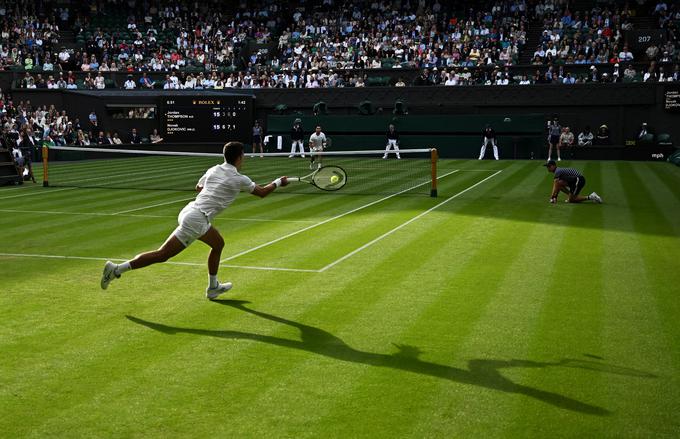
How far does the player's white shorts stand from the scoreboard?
118 ft

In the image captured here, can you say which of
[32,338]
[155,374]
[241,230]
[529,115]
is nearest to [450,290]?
[155,374]

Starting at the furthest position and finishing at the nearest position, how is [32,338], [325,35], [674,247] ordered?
[325,35], [674,247], [32,338]

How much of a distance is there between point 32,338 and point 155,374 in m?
1.95

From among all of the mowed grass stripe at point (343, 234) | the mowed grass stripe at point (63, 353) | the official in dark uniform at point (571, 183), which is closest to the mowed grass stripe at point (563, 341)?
the mowed grass stripe at point (343, 234)

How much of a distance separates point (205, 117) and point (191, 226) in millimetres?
36336

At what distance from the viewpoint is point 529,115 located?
135 ft

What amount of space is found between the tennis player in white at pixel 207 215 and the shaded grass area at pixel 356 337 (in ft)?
1.79

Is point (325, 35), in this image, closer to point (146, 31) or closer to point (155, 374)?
point (146, 31)

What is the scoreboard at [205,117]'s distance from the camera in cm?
4459

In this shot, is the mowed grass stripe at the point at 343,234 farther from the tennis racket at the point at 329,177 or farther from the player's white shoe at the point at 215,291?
the player's white shoe at the point at 215,291

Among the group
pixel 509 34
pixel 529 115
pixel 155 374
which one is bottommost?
pixel 155 374

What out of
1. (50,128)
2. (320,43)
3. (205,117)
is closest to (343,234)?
(205,117)

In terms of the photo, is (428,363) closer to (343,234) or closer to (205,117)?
(343,234)

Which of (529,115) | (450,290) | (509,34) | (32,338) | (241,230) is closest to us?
(32,338)
